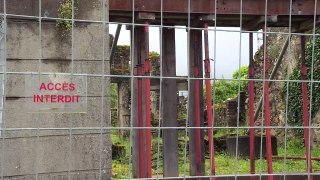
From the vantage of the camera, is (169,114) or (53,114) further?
(169,114)

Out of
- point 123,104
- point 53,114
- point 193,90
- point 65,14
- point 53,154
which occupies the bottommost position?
point 123,104

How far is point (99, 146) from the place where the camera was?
13.6 ft

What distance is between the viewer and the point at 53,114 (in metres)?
4.00

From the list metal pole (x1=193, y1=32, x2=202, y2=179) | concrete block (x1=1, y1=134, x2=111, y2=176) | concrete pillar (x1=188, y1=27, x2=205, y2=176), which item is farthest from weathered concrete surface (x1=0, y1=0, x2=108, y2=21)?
concrete pillar (x1=188, y1=27, x2=205, y2=176)

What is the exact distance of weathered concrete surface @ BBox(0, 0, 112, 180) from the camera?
3.95 meters

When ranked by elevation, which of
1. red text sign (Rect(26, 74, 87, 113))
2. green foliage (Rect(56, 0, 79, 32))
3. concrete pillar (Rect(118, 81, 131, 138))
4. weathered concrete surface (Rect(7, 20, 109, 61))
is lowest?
concrete pillar (Rect(118, 81, 131, 138))

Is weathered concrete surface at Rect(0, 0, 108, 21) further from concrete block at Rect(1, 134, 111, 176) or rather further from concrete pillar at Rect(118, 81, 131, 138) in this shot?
concrete pillar at Rect(118, 81, 131, 138)

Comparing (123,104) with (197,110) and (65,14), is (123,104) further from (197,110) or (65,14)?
(65,14)

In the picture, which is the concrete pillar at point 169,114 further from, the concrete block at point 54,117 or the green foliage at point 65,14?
the green foliage at point 65,14

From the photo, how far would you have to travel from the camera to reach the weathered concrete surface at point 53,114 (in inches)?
156

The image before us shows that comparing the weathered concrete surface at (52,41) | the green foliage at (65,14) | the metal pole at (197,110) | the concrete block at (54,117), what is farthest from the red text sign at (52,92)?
the metal pole at (197,110)

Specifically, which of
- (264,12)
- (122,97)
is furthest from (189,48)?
(122,97)

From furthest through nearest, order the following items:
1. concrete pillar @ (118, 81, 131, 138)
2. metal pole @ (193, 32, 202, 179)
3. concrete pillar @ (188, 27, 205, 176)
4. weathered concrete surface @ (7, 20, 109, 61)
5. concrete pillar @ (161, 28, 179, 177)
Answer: concrete pillar @ (118, 81, 131, 138), concrete pillar @ (161, 28, 179, 177), concrete pillar @ (188, 27, 205, 176), metal pole @ (193, 32, 202, 179), weathered concrete surface @ (7, 20, 109, 61)

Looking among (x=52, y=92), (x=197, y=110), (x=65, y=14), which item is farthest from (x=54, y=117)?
(x=197, y=110)
